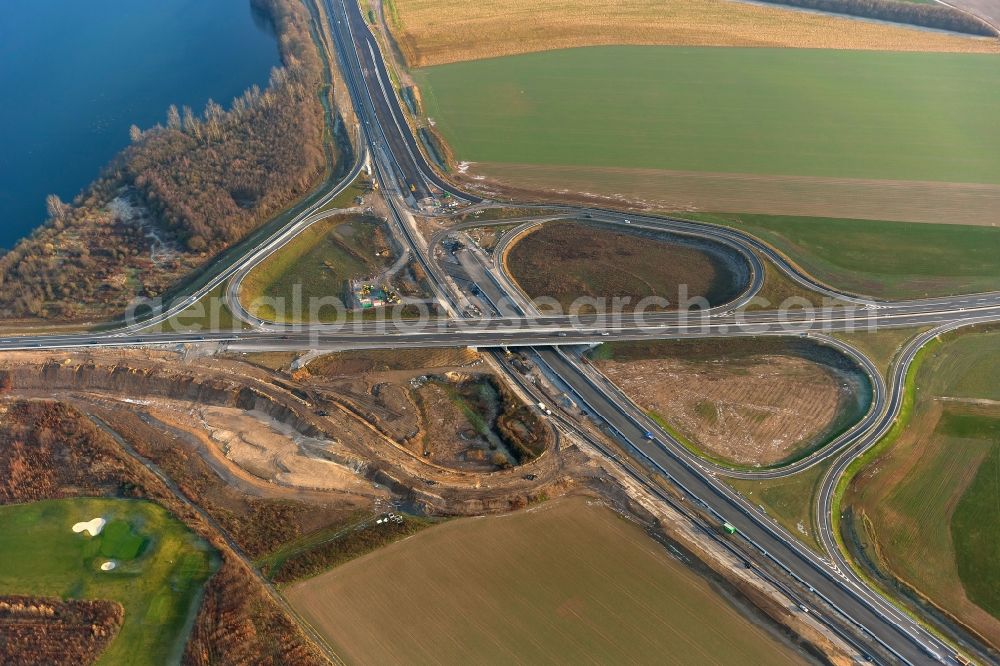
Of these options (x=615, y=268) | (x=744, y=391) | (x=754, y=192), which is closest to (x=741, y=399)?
(x=744, y=391)

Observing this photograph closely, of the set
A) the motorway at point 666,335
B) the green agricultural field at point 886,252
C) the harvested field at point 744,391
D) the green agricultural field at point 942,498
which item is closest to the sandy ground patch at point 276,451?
the motorway at point 666,335

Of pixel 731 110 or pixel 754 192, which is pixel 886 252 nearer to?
pixel 754 192

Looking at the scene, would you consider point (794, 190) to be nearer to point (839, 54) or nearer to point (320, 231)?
point (839, 54)

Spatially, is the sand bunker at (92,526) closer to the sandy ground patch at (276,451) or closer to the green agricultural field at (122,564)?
the green agricultural field at (122,564)

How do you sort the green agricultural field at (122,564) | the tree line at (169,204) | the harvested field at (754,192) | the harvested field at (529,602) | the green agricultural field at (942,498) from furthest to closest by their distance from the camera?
1. the harvested field at (754,192)
2. the tree line at (169,204)
3. the green agricultural field at (942,498)
4. the green agricultural field at (122,564)
5. the harvested field at (529,602)

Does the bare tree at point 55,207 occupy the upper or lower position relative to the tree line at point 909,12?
lower

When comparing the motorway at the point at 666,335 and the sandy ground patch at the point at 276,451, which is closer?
the motorway at the point at 666,335

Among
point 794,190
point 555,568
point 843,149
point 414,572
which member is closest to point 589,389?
point 555,568
